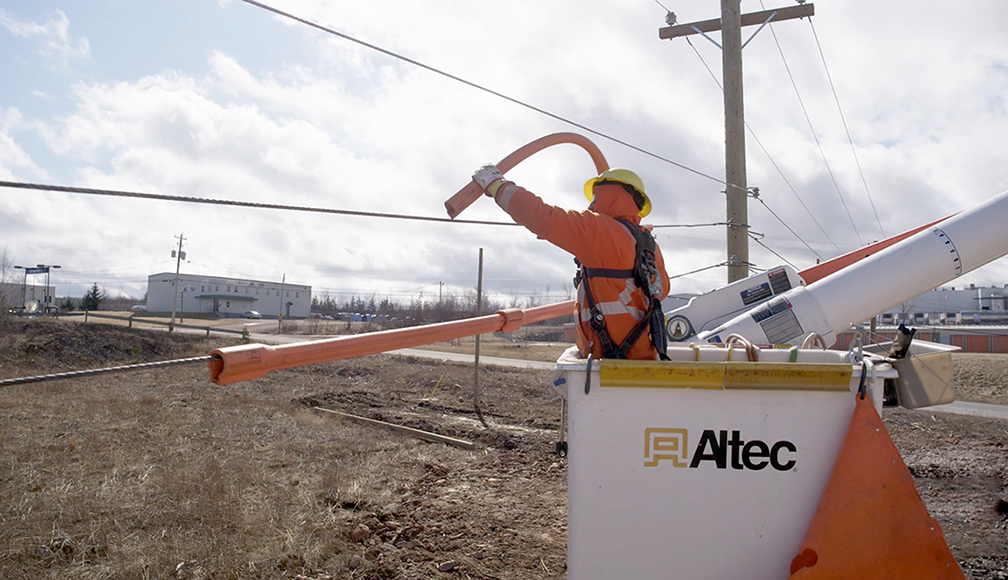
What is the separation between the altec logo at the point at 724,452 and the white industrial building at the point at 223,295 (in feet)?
255

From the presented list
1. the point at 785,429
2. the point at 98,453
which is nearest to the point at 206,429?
the point at 98,453

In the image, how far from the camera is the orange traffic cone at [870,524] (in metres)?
2.17

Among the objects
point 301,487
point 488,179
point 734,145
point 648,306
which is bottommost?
point 301,487

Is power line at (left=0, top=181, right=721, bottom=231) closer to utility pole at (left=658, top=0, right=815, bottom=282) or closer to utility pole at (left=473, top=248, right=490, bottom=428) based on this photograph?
utility pole at (left=658, top=0, right=815, bottom=282)

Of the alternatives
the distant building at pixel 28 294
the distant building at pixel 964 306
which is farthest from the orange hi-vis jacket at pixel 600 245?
the distant building at pixel 964 306

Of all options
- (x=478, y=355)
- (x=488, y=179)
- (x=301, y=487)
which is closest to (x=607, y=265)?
(x=488, y=179)

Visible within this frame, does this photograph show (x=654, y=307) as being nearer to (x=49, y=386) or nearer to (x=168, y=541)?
(x=168, y=541)

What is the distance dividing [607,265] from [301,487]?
4.36 m

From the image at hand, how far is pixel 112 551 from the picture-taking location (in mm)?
4258

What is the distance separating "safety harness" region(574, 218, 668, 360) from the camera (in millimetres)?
3182

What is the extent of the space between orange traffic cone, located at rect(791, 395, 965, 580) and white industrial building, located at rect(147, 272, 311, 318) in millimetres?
78120

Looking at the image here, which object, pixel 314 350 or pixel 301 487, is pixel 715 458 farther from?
pixel 301 487

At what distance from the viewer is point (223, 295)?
267ft

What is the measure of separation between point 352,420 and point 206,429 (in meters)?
2.42
